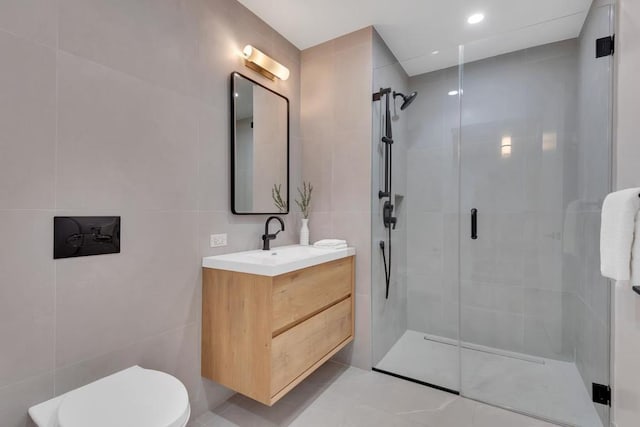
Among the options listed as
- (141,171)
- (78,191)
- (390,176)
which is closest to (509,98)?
(390,176)

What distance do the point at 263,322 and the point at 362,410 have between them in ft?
2.91

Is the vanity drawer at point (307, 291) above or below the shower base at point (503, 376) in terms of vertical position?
above

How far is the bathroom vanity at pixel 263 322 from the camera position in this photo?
4.92 feet

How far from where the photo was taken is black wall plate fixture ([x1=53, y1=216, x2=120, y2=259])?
1198mm

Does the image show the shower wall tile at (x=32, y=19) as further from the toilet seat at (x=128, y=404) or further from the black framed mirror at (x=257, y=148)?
the toilet seat at (x=128, y=404)

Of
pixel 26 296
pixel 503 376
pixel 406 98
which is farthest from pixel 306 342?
pixel 406 98

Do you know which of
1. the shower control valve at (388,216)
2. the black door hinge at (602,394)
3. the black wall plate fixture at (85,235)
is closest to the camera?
the black wall plate fixture at (85,235)

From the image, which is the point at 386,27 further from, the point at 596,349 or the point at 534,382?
the point at 534,382

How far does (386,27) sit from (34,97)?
219 cm

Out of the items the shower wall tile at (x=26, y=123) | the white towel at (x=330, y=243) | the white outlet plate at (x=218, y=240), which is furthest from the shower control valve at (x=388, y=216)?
the shower wall tile at (x=26, y=123)

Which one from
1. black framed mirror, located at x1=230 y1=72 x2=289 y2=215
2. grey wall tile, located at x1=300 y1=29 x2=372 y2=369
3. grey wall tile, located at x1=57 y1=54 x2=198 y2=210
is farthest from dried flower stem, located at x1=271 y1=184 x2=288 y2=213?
grey wall tile, located at x1=57 y1=54 x2=198 y2=210

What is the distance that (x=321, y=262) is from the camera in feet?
6.17

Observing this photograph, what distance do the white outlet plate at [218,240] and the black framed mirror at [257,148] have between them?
18 cm

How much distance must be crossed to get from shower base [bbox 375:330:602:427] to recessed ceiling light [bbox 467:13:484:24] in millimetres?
2396
